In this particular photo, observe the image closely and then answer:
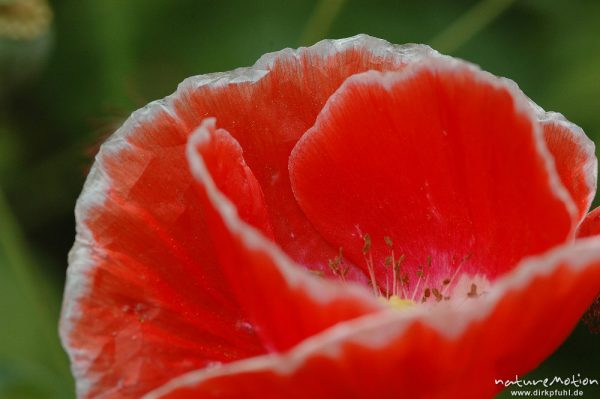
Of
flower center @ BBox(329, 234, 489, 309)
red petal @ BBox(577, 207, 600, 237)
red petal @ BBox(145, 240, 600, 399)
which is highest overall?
flower center @ BBox(329, 234, 489, 309)

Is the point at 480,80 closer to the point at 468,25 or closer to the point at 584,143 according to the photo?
the point at 584,143

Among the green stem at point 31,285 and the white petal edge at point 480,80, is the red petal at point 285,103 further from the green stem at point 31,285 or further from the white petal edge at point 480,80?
the green stem at point 31,285

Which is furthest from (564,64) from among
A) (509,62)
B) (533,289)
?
(533,289)

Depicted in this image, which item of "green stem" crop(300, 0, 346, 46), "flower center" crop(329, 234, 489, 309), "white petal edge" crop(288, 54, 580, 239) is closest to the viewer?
"white petal edge" crop(288, 54, 580, 239)

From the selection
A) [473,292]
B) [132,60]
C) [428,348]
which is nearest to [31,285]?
[132,60]

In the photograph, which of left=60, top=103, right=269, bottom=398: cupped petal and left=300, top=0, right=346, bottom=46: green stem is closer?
left=60, top=103, right=269, bottom=398: cupped petal

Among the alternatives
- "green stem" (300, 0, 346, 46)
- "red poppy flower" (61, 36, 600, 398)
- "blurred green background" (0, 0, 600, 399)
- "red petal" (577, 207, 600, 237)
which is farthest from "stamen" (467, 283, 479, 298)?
"green stem" (300, 0, 346, 46)

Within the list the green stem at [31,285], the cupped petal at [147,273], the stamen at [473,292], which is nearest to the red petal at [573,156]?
the stamen at [473,292]

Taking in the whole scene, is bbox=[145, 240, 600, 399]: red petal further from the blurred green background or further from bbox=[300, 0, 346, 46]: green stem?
bbox=[300, 0, 346, 46]: green stem
